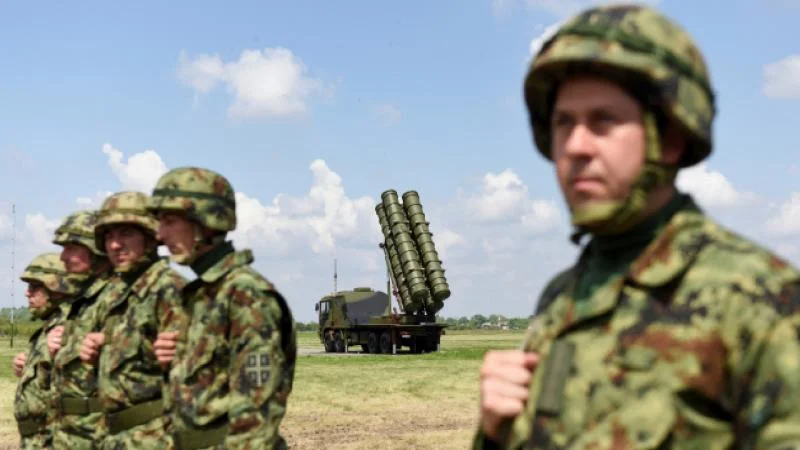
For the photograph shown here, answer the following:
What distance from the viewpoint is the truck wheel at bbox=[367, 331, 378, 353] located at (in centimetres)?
3481

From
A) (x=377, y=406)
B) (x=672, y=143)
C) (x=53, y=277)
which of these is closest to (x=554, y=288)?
(x=672, y=143)

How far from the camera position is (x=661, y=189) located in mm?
1823

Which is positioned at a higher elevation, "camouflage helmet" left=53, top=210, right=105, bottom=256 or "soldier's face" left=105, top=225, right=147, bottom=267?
"camouflage helmet" left=53, top=210, right=105, bottom=256

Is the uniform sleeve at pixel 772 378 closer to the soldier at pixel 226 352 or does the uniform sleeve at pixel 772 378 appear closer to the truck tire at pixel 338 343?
the soldier at pixel 226 352

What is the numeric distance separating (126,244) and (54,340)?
1.22 m

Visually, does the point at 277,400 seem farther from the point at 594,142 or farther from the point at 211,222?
the point at 594,142

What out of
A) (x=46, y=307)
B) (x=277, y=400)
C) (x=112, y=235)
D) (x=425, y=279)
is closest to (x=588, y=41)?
(x=277, y=400)

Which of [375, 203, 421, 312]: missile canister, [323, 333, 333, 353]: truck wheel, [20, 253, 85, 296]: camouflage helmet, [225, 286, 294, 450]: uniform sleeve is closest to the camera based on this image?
[225, 286, 294, 450]: uniform sleeve

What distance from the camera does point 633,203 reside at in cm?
177

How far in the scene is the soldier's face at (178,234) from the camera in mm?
4770

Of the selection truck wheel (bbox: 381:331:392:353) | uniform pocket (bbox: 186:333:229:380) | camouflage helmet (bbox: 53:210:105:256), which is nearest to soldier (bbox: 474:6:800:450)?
uniform pocket (bbox: 186:333:229:380)

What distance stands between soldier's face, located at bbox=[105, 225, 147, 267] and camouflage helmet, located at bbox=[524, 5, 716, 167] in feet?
15.5

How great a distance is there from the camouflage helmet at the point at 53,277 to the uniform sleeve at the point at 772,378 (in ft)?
23.2

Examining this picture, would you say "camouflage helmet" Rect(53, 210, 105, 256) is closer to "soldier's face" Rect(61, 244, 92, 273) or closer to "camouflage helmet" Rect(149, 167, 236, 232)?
"soldier's face" Rect(61, 244, 92, 273)
